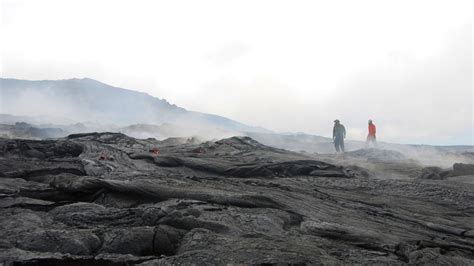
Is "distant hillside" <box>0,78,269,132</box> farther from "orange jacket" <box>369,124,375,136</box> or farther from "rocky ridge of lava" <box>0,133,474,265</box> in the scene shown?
"rocky ridge of lava" <box>0,133,474,265</box>

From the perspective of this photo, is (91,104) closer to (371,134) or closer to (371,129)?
(371,134)

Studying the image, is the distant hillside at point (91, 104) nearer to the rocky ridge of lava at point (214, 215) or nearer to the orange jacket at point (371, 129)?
the orange jacket at point (371, 129)

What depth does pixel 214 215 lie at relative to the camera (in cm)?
825

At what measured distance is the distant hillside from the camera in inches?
2127

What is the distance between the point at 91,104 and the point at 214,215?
53352mm

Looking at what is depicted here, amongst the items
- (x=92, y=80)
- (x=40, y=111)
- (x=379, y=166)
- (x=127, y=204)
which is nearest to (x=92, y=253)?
(x=127, y=204)

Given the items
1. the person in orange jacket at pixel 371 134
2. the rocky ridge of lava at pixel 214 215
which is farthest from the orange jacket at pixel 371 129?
the rocky ridge of lava at pixel 214 215

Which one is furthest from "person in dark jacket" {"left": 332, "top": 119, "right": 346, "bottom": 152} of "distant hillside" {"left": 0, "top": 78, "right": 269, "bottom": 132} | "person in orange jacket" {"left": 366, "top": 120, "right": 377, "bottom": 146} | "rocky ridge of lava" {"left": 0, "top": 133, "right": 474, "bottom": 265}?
"distant hillside" {"left": 0, "top": 78, "right": 269, "bottom": 132}

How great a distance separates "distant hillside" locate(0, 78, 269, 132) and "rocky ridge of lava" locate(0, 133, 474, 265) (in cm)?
3997

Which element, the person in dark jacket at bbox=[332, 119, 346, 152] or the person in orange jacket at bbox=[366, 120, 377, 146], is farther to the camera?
the person in orange jacket at bbox=[366, 120, 377, 146]

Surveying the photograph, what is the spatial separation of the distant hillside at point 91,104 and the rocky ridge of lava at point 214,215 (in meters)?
40.0

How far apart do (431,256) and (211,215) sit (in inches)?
155

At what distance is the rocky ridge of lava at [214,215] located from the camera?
6703mm

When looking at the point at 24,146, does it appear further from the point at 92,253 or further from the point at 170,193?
the point at 92,253
